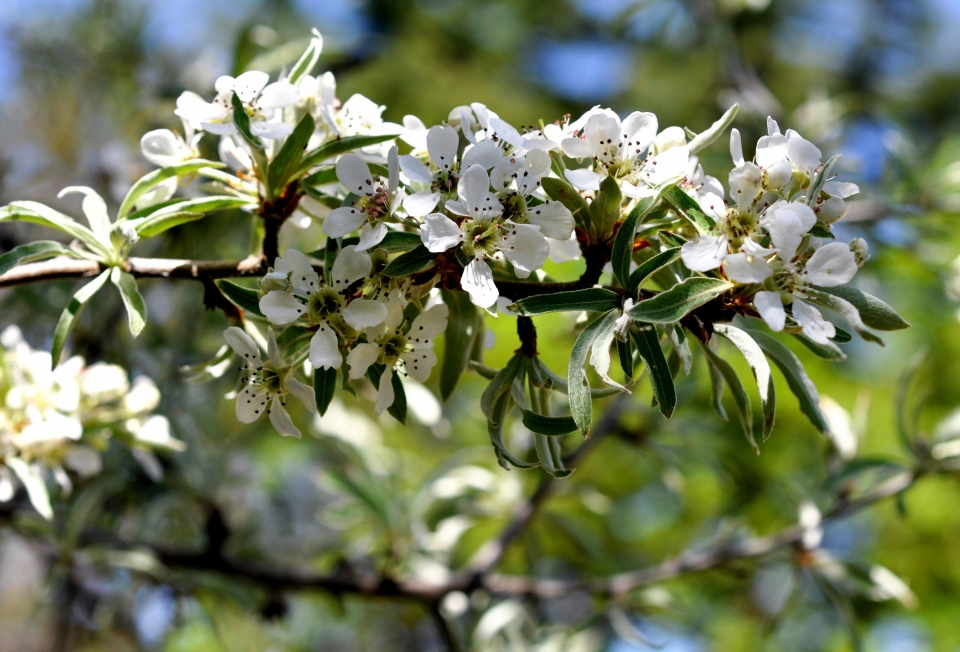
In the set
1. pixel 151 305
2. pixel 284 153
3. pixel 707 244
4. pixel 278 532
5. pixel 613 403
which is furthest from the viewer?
pixel 278 532

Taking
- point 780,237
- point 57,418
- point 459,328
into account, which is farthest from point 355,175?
point 57,418

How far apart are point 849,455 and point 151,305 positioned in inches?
83.6

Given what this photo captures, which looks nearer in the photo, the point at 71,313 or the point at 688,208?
the point at 688,208

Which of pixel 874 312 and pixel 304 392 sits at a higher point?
pixel 874 312

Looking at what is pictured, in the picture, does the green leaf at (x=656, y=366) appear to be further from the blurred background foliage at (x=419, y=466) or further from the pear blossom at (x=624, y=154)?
the blurred background foliage at (x=419, y=466)

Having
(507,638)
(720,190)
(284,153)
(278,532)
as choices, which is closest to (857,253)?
(720,190)

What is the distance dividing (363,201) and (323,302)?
13 cm

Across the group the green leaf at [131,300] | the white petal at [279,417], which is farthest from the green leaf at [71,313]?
the white petal at [279,417]

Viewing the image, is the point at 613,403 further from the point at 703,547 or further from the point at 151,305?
the point at 151,305

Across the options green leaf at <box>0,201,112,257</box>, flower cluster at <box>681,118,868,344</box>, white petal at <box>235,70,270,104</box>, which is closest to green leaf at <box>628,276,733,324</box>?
flower cluster at <box>681,118,868,344</box>

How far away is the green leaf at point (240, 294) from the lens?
38.6 inches

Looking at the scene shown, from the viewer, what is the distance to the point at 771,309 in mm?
831

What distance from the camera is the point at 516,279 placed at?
1.03 metres

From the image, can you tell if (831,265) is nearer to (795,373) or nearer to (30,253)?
(795,373)
